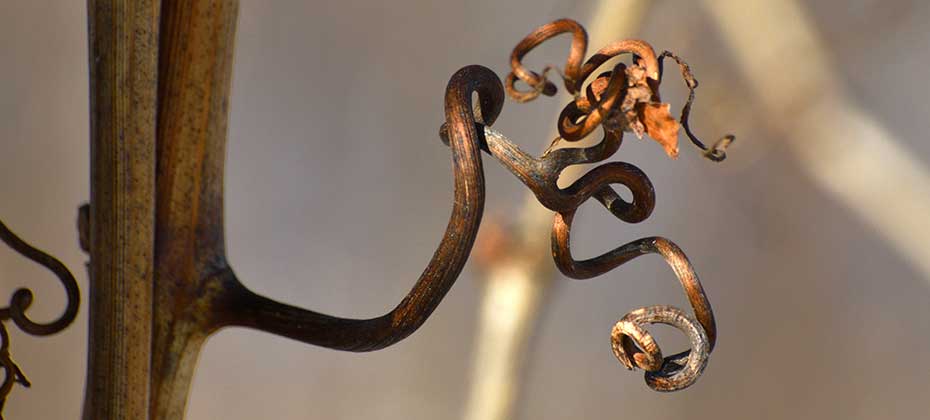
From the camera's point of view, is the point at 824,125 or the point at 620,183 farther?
the point at 824,125

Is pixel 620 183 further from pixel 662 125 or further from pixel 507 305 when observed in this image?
pixel 507 305

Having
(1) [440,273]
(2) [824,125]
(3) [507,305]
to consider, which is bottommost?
(1) [440,273]

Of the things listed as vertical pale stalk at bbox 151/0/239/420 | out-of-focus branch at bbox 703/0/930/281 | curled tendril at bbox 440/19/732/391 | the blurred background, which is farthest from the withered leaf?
out-of-focus branch at bbox 703/0/930/281

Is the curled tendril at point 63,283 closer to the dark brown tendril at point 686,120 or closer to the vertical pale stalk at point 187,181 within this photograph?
the vertical pale stalk at point 187,181

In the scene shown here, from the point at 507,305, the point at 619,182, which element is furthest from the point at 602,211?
the point at 619,182

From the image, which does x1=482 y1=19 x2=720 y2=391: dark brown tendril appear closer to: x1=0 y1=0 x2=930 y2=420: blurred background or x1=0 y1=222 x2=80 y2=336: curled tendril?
x1=0 y1=222 x2=80 y2=336: curled tendril

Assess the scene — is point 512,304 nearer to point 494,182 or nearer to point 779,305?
point 494,182

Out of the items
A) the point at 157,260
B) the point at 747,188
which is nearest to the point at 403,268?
the point at 747,188
